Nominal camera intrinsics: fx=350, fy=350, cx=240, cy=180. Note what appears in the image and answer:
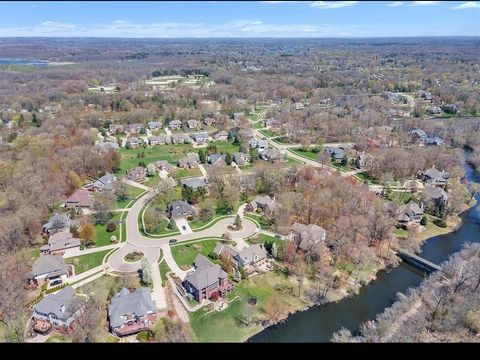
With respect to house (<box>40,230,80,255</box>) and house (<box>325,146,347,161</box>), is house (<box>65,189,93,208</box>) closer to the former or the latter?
house (<box>40,230,80,255</box>)

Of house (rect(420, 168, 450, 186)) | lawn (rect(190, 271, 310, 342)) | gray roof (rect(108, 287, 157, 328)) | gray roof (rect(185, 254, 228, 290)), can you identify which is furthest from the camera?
house (rect(420, 168, 450, 186))

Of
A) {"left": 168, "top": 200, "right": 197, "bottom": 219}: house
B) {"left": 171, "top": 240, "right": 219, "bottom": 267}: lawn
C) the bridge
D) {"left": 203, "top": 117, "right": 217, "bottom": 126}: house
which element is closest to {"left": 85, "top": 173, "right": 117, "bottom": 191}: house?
{"left": 168, "top": 200, "right": 197, "bottom": 219}: house

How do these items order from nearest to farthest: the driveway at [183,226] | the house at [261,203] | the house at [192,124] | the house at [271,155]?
the driveway at [183,226]
the house at [261,203]
the house at [271,155]
the house at [192,124]

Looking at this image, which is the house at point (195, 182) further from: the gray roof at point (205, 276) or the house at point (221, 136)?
the house at point (221, 136)

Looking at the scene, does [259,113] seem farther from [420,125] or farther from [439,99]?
[439,99]

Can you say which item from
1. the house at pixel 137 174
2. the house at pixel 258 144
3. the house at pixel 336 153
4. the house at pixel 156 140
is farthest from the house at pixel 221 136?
the house at pixel 137 174
